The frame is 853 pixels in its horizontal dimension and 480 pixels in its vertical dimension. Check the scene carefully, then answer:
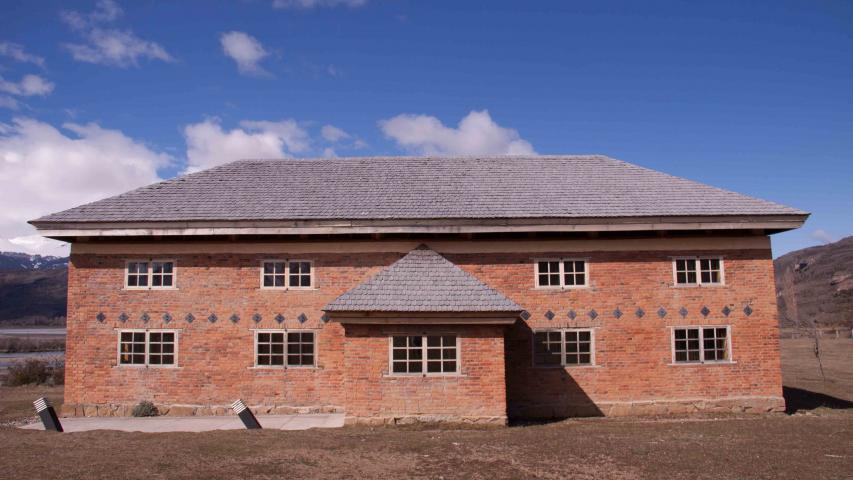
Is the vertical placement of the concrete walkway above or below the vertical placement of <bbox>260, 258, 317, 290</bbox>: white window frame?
below

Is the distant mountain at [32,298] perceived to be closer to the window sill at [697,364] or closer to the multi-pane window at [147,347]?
the multi-pane window at [147,347]

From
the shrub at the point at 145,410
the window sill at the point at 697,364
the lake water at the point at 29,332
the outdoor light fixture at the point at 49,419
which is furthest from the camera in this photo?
the lake water at the point at 29,332

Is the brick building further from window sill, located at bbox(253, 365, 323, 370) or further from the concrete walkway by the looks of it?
the concrete walkway

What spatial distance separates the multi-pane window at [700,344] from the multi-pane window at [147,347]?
12708 millimetres

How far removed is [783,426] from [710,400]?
202 centimetres

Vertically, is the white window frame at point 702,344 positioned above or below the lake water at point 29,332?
above

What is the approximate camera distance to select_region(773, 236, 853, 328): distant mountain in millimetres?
59653

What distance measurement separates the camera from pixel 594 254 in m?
15.6

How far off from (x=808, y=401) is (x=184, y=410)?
17.3 metres

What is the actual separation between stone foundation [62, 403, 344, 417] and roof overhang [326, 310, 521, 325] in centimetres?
289

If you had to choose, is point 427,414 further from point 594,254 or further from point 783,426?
point 783,426

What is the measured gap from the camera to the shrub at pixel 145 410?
593 inches

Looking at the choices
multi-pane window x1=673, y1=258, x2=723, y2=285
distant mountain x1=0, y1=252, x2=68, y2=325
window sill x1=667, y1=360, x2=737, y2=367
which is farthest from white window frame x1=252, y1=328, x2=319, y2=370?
distant mountain x1=0, y1=252, x2=68, y2=325

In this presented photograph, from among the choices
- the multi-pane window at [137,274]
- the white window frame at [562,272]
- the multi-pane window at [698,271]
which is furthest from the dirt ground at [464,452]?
the multi-pane window at [137,274]
